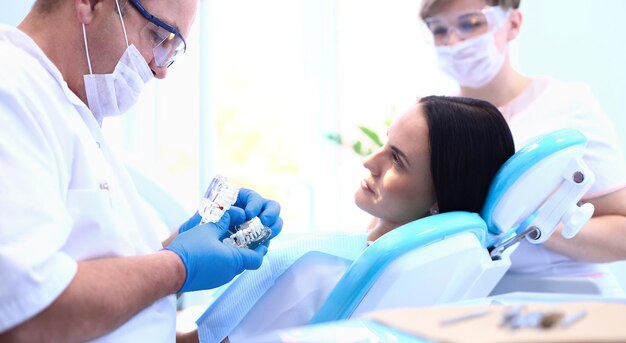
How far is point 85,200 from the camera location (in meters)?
1.11

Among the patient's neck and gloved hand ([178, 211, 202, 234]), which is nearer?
gloved hand ([178, 211, 202, 234])

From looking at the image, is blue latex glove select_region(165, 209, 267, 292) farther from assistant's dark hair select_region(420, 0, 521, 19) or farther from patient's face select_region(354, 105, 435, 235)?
assistant's dark hair select_region(420, 0, 521, 19)

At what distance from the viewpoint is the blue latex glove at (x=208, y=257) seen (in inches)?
47.2

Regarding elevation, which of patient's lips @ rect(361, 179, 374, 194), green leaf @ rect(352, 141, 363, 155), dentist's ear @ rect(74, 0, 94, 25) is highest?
dentist's ear @ rect(74, 0, 94, 25)

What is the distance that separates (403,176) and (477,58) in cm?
79

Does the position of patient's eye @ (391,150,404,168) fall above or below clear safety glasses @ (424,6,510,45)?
below

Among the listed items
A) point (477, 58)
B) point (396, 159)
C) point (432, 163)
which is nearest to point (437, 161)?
point (432, 163)

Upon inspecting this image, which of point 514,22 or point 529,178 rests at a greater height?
point 514,22

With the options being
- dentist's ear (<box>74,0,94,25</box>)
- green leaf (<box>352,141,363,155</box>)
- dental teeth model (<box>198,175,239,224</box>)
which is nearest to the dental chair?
dental teeth model (<box>198,175,239,224</box>)

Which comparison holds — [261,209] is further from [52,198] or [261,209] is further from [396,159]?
[52,198]

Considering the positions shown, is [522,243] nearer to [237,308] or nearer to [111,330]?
[237,308]

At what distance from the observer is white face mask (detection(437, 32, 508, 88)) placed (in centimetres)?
216

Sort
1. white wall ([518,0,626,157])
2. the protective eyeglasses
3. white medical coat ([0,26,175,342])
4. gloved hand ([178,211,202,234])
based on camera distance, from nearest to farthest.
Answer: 1. white medical coat ([0,26,175,342])
2. the protective eyeglasses
3. gloved hand ([178,211,202,234])
4. white wall ([518,0,626,157])

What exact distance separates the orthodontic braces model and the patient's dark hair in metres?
0.51
